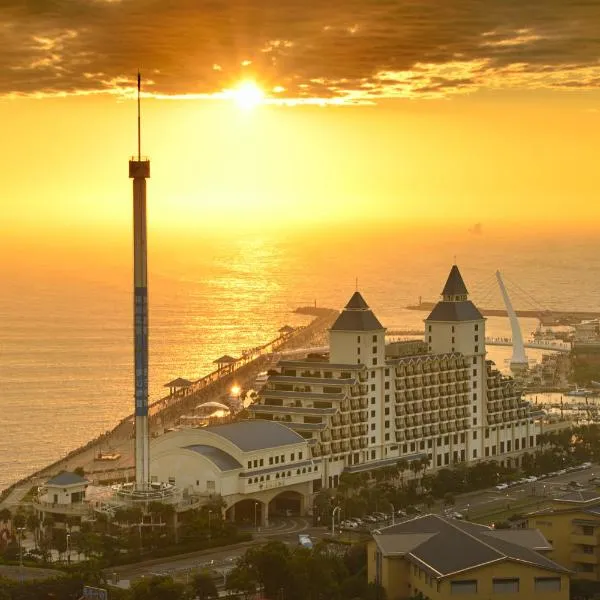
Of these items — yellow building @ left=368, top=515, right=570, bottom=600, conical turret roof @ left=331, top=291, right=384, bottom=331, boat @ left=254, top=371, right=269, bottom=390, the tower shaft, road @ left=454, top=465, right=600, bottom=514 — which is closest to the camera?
yellow building @ left=368, top=515, right=570, bottom=600

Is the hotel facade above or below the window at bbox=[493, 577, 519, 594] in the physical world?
above

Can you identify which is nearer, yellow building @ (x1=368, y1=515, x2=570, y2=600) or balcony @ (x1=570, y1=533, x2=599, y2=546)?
yellow building @ (x1=368, y1=515, x2=570, y2=600)

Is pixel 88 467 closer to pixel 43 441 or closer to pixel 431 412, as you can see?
pixel 43 441

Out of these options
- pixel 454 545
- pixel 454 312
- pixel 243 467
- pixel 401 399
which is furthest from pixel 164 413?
Result: pixel 454 545

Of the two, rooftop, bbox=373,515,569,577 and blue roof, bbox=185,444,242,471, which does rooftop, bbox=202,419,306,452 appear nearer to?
blue roof, bbox=185,444,242,471

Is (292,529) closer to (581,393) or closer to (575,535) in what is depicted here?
(575,535)

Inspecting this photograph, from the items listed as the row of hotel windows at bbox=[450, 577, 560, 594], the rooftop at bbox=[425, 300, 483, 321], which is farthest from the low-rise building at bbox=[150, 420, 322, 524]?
the row of hotel windows at bbox=[450, 577, 560, 594]

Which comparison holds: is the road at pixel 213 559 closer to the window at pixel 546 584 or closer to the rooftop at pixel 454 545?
the rooftop at pixel 454 545
